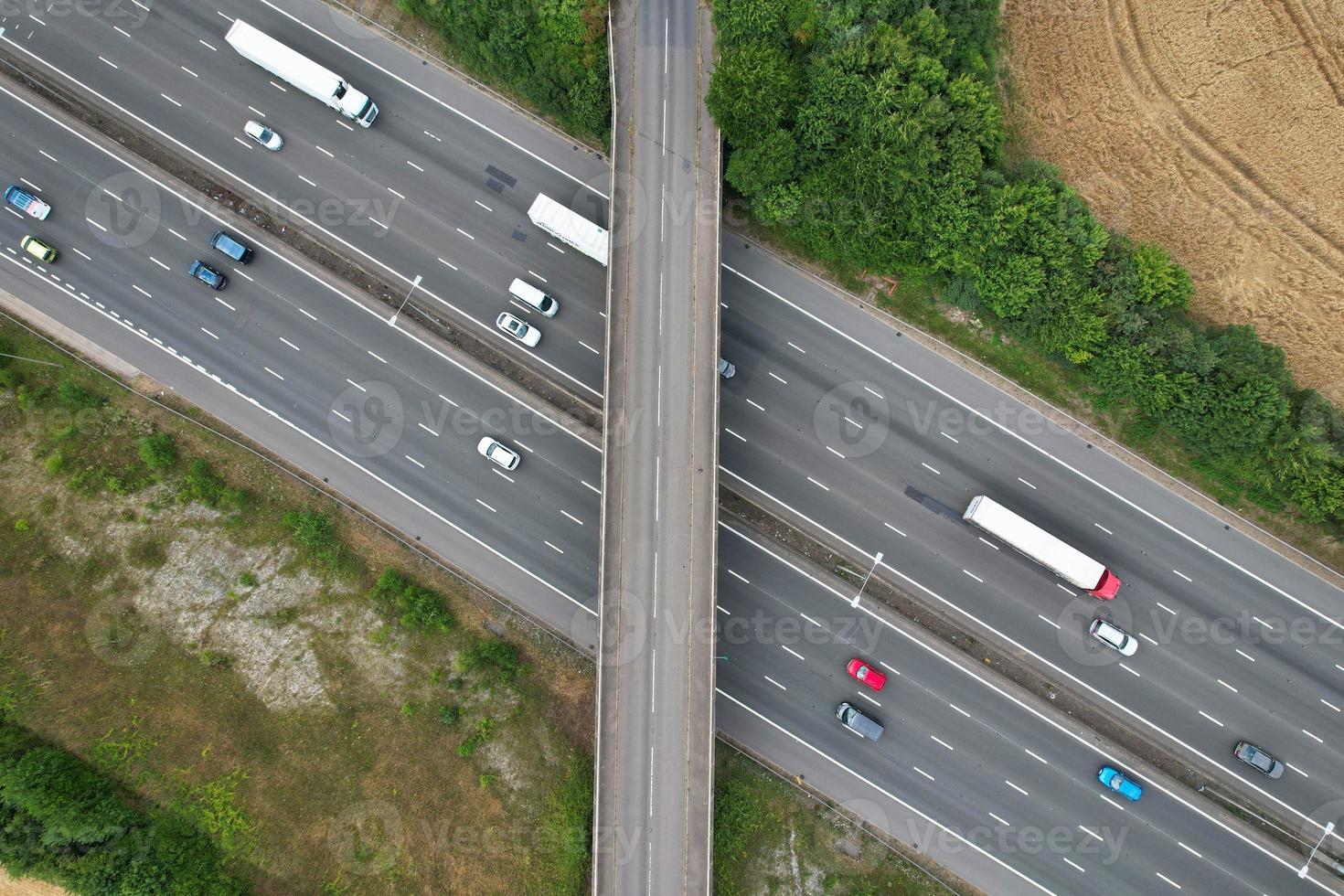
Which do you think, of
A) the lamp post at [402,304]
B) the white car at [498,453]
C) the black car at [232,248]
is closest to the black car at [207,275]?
the black car at [232,248]

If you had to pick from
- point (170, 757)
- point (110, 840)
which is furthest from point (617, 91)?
point (110, 840)

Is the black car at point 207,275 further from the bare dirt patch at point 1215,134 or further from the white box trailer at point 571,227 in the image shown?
the bare dirt patch at point 1215,134

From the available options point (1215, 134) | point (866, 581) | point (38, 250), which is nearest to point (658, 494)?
point (866, 581)

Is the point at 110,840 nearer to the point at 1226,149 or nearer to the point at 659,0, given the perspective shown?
the point at 659,0

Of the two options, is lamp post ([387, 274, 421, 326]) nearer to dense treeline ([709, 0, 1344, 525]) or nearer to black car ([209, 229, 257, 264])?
black car ([209, 229, 257, 264])

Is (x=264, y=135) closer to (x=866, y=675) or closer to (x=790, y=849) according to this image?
(x=866, y=675)

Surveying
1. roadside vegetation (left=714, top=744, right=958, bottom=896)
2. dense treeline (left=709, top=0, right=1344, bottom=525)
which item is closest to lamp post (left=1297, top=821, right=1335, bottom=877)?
dense treeline (left=709, top=0, right=1344, bottom=525)
